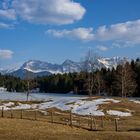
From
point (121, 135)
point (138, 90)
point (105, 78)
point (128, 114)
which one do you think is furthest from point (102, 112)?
point (105, 78)

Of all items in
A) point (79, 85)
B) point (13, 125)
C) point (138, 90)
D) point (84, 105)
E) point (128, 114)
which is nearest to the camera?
point (13, 125)

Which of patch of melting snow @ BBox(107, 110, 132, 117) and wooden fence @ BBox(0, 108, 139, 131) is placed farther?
patch of melting snow @ BBox(107, 110, 132, 117)

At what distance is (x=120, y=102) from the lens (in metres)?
79.7

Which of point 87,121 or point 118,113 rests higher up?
point 118,113

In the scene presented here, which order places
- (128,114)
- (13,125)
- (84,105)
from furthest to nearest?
(84,105) → (128,114) → (13,125)

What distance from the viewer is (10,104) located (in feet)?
300

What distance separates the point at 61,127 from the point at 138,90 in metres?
109

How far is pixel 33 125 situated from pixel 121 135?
575 inches

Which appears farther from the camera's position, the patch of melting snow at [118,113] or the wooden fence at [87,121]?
the patch of melting snow at [118,113]

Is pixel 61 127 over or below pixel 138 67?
below

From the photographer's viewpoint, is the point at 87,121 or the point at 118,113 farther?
the point at 118,113

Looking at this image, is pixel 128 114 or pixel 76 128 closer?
pixel 76 128

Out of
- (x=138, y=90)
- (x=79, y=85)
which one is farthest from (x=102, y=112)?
(x=79, y=85)

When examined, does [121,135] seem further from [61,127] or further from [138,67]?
[138,67]
